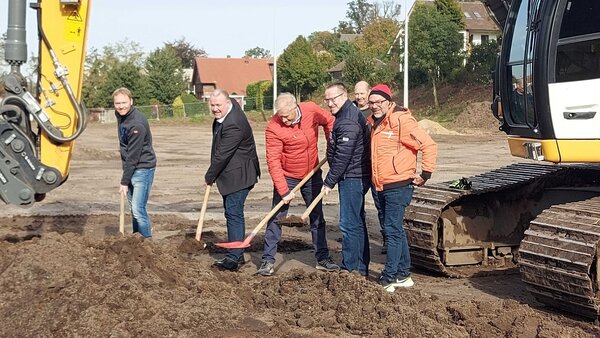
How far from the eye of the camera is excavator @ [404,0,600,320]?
6.33 meters

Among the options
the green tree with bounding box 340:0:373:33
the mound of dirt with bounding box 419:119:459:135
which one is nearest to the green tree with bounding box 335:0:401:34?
the green tree with bounding box 340:0:373:33

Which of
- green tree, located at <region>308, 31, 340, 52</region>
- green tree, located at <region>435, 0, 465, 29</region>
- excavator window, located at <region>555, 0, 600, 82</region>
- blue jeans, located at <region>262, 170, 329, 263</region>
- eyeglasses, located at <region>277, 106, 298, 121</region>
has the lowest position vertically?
blue jeans, located at <region>262, 170, 329, 263</region>

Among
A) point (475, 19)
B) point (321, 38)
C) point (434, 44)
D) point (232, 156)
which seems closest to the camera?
point (232, 156)

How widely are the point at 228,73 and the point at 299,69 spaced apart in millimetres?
26183

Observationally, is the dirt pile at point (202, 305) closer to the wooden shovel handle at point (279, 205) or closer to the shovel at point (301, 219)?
the shovel at point (301, 219)

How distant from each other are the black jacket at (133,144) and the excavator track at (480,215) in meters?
2.98

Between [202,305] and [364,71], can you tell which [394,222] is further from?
[364,71]

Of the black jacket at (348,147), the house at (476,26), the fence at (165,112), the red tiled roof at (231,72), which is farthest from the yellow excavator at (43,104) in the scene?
the red tiled roof at (231,72)

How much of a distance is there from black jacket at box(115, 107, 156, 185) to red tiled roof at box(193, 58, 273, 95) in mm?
73407

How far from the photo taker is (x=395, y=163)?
7414 mm

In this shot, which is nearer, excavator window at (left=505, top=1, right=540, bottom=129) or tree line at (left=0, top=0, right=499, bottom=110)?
excavator window at (left=505, top=1, right=540, bottom=129)

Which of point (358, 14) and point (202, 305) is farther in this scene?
point (358, 14)

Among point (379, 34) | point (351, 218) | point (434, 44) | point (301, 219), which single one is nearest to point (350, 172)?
point (351, 218)

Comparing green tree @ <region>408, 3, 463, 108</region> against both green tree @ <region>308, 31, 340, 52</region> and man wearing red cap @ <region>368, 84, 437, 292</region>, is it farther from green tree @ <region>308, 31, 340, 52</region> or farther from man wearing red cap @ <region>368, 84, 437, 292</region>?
green tree @ <region>308, 31, 340, 52</region>
